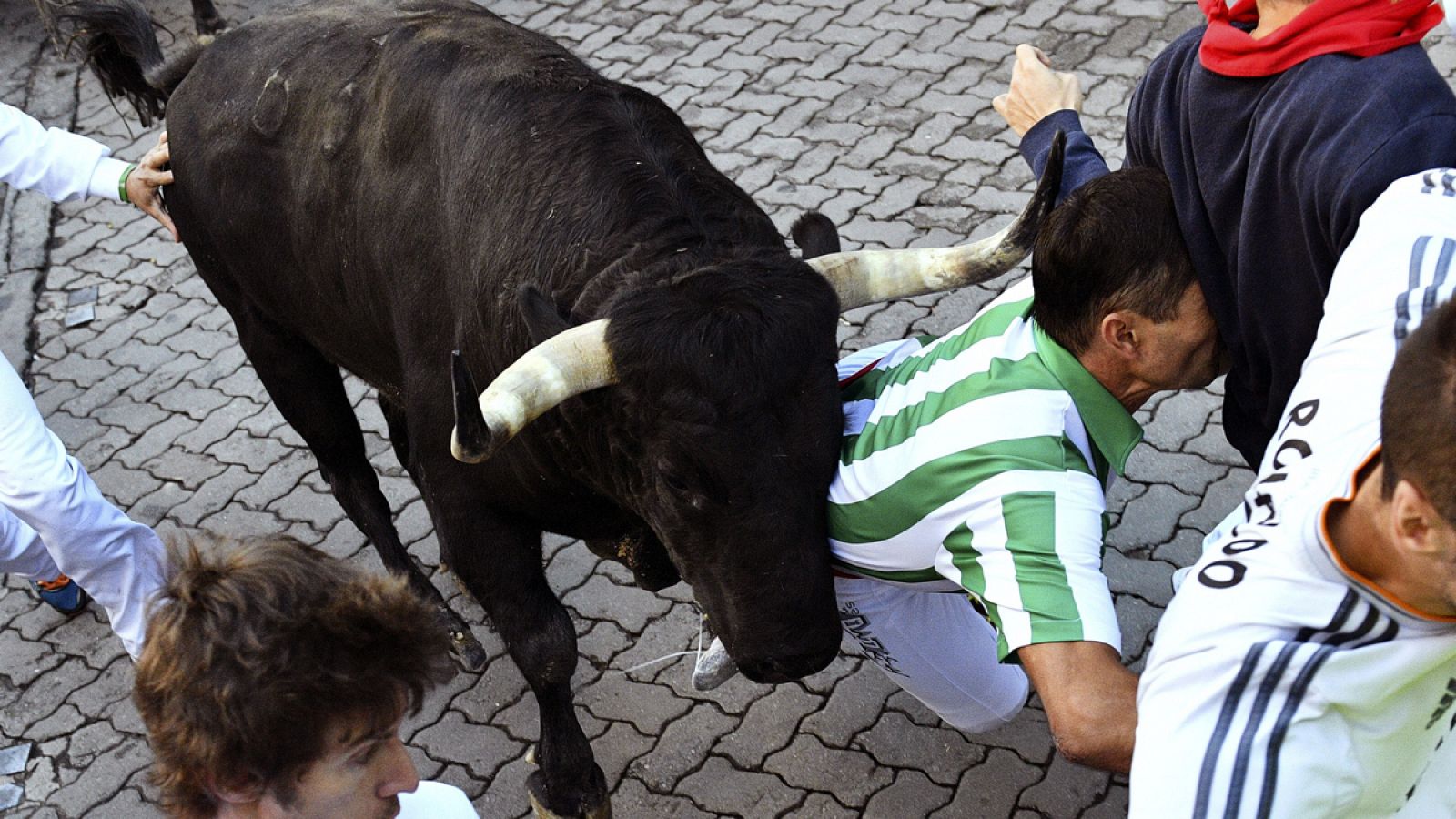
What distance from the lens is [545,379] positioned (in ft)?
10.1

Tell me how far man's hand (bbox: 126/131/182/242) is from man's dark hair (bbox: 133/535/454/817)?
127 inches

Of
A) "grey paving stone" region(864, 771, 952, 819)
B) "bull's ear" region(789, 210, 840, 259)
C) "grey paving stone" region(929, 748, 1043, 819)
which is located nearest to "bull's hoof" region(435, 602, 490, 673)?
"grey paving stone" region(864, 771, 952, 819)

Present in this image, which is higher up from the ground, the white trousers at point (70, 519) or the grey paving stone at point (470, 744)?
the white trousers at point (70, 519)

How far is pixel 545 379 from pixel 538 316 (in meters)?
0.25

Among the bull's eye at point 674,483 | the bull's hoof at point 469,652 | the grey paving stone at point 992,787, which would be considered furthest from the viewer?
the bull's hoof at point 469,652

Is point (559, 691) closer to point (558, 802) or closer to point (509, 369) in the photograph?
point (558, 802)

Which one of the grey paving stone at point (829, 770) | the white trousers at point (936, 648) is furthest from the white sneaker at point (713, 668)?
the white trousers at point (936, 648)

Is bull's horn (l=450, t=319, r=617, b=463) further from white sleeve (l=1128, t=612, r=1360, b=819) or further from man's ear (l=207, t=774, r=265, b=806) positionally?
white sleeve (l=1128, t=612, r=1360, b=819)

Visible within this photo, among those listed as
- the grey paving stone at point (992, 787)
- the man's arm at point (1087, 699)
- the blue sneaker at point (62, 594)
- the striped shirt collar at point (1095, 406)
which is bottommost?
the blue sneaker at point (62, 594)

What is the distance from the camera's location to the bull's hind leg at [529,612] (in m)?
3.98

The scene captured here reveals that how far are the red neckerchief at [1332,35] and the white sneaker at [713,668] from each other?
88.8 inches

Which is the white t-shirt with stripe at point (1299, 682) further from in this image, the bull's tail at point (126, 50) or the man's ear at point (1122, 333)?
the bull's tail at point (126, 50)

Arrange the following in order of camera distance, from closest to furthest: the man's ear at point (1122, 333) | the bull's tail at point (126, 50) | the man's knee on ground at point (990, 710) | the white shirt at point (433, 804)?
the white shirt at point (433, 804), the man's ear at point (1122, 333), the man's knee on ground at point (990, 710), the bull's tail at point (126, 50)

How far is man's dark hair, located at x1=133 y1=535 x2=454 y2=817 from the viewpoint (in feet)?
6.13
